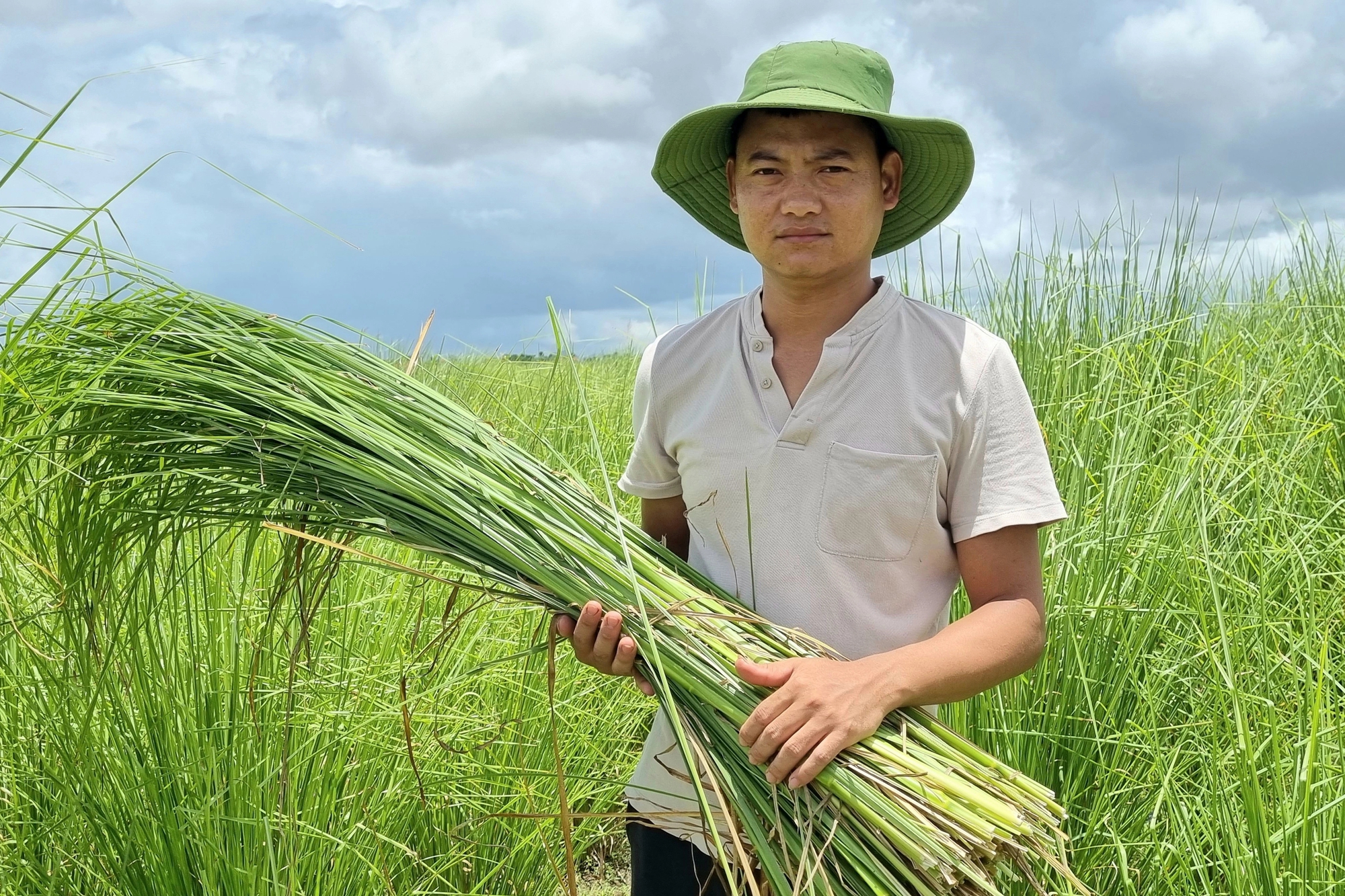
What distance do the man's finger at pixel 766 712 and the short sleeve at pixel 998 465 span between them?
0.41 meters

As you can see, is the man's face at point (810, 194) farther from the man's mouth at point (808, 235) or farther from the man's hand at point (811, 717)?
the man's hand at point (811, 717)

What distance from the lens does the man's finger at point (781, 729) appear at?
4.58 feet

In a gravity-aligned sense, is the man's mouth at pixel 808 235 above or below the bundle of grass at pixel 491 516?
A: above

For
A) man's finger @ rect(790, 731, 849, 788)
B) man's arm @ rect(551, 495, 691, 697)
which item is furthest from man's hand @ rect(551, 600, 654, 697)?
man's finger @ rect(790, 731, 849, 788)

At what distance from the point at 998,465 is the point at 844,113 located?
1.92 feet

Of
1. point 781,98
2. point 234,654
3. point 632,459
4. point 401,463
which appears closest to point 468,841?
point 234,654

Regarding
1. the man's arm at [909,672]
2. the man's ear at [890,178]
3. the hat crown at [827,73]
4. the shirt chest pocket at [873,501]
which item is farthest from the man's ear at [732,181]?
the man's arm at [909,672]

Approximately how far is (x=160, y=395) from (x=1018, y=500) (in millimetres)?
1270

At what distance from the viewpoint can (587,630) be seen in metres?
1.54

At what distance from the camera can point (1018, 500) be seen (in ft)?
5.17

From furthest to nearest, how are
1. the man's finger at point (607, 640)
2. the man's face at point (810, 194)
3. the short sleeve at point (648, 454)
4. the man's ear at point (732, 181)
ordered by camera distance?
the short sleeve at point (648, 454)
the man's ear at point (732, 181)
the man's face at point (810, 194)
the man's finger at point (607, 640)

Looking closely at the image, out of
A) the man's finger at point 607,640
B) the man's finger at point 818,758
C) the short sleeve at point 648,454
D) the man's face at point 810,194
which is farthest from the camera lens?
the short sleeve at point 648,454

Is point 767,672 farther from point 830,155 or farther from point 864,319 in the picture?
point 830,155

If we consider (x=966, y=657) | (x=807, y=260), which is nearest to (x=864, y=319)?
(x=807, y=260)
